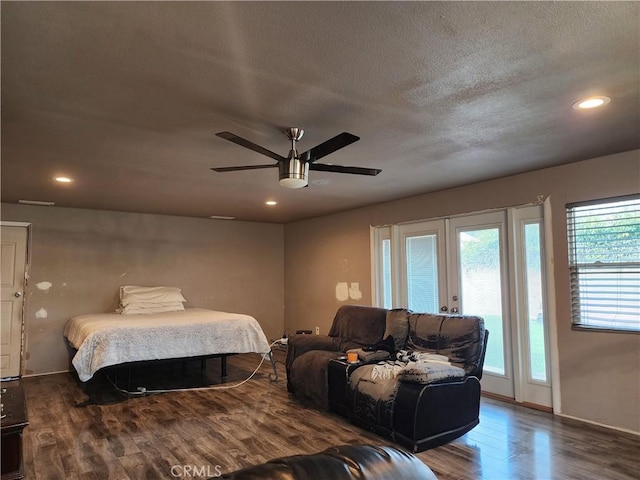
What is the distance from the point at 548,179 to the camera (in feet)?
12.6

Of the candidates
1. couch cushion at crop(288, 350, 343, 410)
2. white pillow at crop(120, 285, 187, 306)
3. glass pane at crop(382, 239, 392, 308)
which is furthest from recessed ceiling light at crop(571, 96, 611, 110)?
white pillow at crop(120, 285, 187, 306)

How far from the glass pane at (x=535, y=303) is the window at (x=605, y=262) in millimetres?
321

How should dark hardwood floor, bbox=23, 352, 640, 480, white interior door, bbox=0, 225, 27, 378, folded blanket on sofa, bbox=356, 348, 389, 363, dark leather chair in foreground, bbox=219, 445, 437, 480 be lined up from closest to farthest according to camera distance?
dark leather chair in foreground, bbox=219, 445, 437, 480 → dark hardwood floor, bbox=23, 352, 640, 480 → folded blanket on sofa, bbox=356, 348, 389, 363 → white interior door, bbox=0, 225, 27, 378

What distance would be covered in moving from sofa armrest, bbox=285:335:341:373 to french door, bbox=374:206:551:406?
4.49 feet

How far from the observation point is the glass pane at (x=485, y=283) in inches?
168

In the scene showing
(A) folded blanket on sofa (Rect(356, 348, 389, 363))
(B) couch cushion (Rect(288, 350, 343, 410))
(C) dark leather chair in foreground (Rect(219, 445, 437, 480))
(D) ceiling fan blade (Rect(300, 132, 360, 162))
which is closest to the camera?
(C) dark leather chair in foreground (Rect(219, 445, 437, 480))

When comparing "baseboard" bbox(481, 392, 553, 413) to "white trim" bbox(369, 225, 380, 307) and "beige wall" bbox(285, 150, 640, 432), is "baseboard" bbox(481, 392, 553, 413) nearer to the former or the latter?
"beige wall" bbox(285, 150, 640, 432)

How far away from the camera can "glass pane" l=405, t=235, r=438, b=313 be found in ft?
16.1

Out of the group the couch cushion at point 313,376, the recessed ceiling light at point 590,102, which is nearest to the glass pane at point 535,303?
the recessed ceiling light at point 590,102

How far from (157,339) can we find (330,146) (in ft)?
9.99

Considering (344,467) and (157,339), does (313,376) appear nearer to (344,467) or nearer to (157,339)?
(157,339)

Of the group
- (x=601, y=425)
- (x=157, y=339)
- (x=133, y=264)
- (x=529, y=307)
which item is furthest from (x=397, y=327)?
(x=133, y=264)

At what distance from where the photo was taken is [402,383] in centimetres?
301

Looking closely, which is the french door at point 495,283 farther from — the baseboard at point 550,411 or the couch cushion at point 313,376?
the couch cushion at point 313,376
